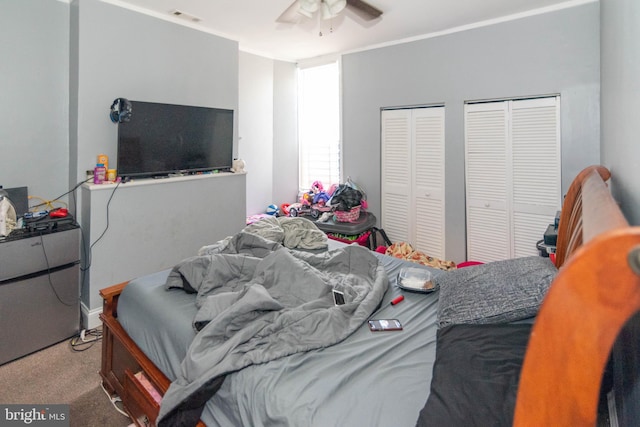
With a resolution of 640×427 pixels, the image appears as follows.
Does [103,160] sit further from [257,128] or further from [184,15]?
[257,128]

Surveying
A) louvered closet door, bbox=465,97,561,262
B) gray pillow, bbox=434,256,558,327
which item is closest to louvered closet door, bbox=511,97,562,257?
louvered closet door, bbox=465,97,561,262

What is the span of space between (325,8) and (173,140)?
173cm

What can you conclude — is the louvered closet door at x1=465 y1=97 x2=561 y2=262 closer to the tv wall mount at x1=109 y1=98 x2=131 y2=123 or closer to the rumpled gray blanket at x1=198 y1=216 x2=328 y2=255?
the rumpled gray blanket at x1=198 y1=216 x2=328 y2=255

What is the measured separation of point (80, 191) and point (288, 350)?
251cm

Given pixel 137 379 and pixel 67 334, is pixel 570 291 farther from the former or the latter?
pixel 67 334

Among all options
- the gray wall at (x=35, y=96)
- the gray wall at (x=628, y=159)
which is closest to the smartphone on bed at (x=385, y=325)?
the gray wall at (x=628, y=159)

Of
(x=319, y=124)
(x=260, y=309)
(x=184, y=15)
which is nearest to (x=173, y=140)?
(x=184, y=15)

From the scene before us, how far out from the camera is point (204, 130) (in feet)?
11.4

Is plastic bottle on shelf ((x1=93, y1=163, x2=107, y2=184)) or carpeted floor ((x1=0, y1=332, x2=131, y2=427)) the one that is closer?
carpeted floor ((x1=0, y1=332, x2=131, y2=427))

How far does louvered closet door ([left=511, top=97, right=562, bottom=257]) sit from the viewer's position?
123 inches

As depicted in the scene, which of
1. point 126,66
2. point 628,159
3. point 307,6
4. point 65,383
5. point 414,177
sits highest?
point 307,6

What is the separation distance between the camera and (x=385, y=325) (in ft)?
4.94

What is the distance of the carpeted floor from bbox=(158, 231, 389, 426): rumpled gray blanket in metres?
0.83

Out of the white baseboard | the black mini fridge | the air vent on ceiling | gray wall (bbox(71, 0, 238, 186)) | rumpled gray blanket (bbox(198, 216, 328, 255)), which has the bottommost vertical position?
the white baseboard
